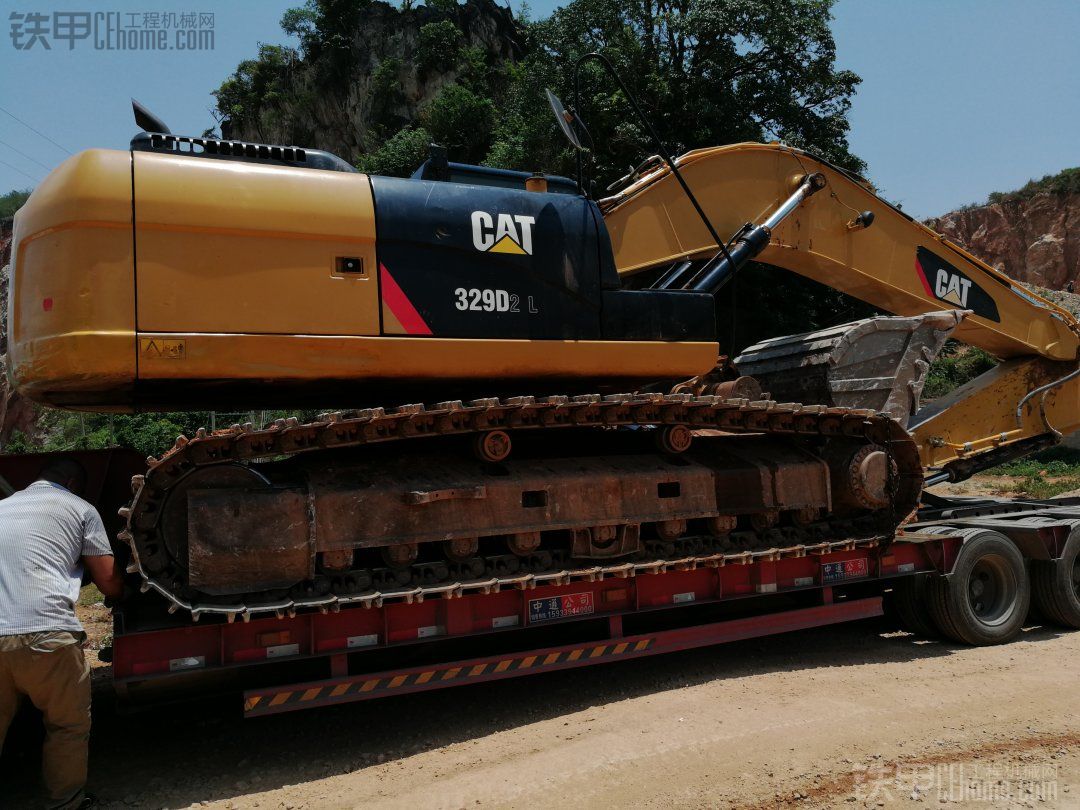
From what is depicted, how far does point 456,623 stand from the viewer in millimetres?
4992

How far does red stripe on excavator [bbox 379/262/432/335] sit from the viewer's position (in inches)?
193

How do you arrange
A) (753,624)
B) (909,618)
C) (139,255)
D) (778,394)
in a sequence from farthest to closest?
(778,394)
(909,618)
(753,624)
(139,255)

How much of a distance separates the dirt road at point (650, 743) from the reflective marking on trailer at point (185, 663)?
0.67 m

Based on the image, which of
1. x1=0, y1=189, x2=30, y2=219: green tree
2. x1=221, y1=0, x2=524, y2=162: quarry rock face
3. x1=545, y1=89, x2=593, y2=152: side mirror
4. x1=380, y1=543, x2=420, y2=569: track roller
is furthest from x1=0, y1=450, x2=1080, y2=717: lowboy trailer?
x1=0, y1=189, x2=30, y2=219: green tree

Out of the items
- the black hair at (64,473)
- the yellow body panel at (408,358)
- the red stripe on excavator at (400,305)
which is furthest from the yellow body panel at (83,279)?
the red stripe on excavator at (400,305)

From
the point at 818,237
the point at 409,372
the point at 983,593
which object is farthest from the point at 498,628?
the point at 818,237

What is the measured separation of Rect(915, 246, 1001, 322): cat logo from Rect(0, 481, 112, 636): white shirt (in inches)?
326

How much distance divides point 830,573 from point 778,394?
2156mm

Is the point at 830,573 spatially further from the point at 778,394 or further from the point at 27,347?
the point at 27,347

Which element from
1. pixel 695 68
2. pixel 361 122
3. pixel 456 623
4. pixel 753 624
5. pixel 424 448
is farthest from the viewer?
pixel 361 122

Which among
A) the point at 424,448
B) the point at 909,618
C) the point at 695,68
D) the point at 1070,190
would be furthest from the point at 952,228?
the point at 424,448

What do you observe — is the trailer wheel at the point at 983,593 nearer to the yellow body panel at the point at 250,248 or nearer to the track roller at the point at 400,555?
the track roller at the point at 400,555

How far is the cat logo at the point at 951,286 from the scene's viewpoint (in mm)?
8789

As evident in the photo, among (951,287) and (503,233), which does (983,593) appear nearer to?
(951,287)
